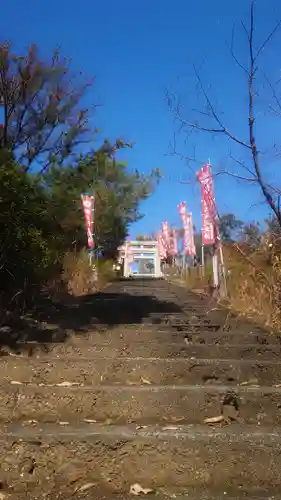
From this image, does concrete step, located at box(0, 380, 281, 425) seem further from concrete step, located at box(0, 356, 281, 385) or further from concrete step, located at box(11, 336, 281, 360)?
concrete step, located at box(11, 336, 281, 360)

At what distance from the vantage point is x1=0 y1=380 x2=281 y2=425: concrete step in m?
3.23

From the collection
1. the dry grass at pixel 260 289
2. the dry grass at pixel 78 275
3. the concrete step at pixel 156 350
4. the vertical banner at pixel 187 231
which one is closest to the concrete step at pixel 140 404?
the concrete step at pixel 156 350

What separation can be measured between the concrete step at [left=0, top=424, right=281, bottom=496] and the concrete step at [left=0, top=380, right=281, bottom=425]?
0.34 metres

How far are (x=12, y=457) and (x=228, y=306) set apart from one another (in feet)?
19.3

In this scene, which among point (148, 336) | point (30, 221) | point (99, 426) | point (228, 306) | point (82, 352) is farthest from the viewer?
point (228, 306)

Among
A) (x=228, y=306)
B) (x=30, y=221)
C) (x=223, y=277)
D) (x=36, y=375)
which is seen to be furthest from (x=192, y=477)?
(x=223, y=277)

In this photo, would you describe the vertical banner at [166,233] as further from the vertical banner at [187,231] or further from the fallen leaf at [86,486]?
the fallen leaf at [86,486]

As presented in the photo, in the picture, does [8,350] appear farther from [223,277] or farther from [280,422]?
[223,277]

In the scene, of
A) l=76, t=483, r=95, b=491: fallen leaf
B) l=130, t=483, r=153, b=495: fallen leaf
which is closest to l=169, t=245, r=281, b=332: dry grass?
l=130, t=483, r=153, b=495: fallen leaf

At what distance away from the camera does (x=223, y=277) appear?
998 cm

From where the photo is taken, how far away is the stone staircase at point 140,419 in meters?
2.69

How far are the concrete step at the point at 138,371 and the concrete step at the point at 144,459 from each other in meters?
0.81

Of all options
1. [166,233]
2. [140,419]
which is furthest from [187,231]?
[140,419]

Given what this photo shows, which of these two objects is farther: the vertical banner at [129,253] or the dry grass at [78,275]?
the vertical banner at [129,253]
